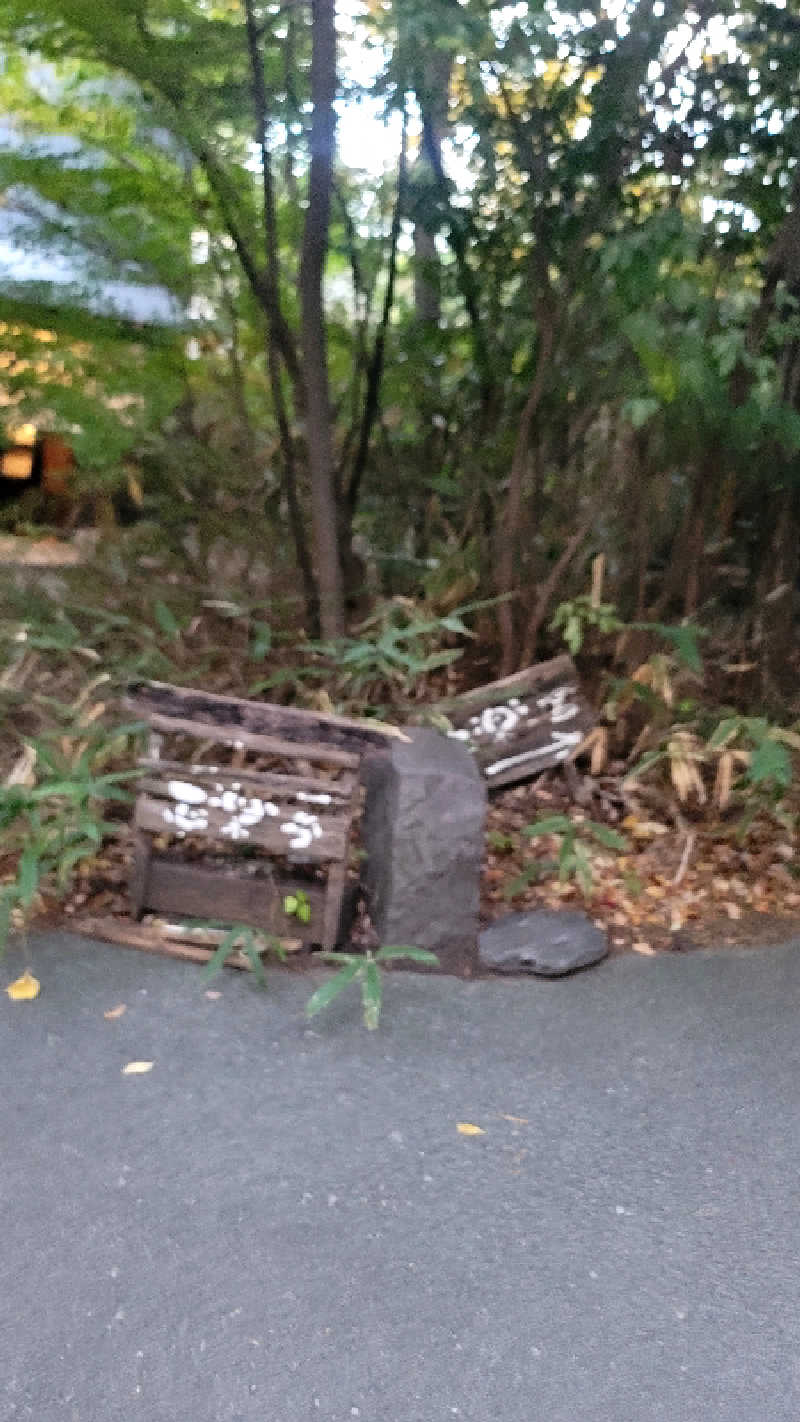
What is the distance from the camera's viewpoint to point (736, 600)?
226 inches

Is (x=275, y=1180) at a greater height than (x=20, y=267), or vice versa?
(x=20, y=267)

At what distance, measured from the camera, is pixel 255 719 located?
A: 383cm

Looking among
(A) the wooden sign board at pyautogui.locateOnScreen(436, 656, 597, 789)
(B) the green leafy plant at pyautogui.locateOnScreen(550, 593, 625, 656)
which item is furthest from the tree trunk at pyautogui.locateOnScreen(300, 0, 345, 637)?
(B) the green leafy plant at pyautogui.locateOnScreen(550, 593, 625, 656)

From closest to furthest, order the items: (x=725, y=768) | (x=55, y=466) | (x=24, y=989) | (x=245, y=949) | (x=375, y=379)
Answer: (x=24, y=989) < (x=245, y=949) < (x=725, y=768) < (x=375, y=379) < (x=55, y=466)

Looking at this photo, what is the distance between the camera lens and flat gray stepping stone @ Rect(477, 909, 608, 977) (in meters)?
3.75

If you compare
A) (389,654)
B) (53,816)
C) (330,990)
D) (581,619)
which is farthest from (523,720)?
(53,816)

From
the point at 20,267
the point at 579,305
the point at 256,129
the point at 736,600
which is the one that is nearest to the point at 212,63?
the point at 256,129

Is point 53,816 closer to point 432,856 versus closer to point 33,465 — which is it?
point 432,856

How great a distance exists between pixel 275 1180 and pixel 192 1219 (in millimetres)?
230

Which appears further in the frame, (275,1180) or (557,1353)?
(275,1180)

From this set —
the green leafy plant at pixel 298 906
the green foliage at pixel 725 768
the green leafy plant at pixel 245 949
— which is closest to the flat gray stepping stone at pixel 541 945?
the green leafy plant at pixel 298 906

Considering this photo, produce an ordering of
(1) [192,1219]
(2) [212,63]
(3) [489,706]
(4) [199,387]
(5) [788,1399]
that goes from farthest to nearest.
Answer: (4) [199,387], (3) [489,706], (2) [212,63], (1) [192,1219], (5) [788,1399]

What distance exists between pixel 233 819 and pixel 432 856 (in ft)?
2.27

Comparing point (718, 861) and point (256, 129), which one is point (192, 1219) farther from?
point (256, 129)
